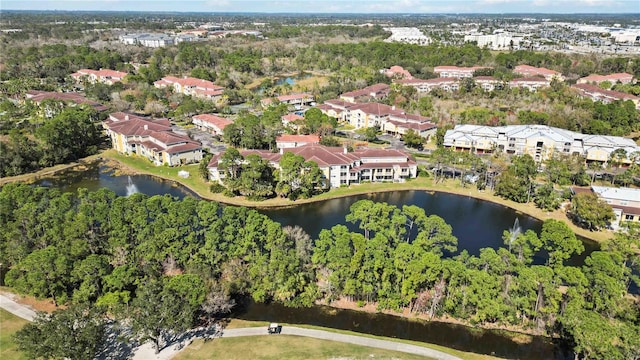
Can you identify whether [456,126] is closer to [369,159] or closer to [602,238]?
[369,159]

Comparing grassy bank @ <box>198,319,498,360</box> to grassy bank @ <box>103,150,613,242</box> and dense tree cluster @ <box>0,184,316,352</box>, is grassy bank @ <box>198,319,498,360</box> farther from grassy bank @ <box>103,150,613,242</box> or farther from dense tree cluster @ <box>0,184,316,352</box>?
grassy bank @ <box>103,150,613,242</box>

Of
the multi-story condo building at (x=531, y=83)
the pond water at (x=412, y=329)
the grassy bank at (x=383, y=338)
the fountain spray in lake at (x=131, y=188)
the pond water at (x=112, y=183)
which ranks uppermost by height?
the multi-story condo building at (x=531, y=83)

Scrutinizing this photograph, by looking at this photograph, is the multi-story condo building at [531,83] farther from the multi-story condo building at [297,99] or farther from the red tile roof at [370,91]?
the multi-story condo building at [297,99]

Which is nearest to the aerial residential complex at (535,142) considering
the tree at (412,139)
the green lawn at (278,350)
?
the tree at (412,139)

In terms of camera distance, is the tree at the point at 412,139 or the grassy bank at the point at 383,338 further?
the tree at the point at 412,139

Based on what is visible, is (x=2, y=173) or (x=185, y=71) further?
(x=185, y=71)

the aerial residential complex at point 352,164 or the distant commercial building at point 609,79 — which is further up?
the distant commercial building at point 609,79

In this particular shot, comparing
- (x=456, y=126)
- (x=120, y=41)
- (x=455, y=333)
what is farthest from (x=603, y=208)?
(x=120, y=41)
